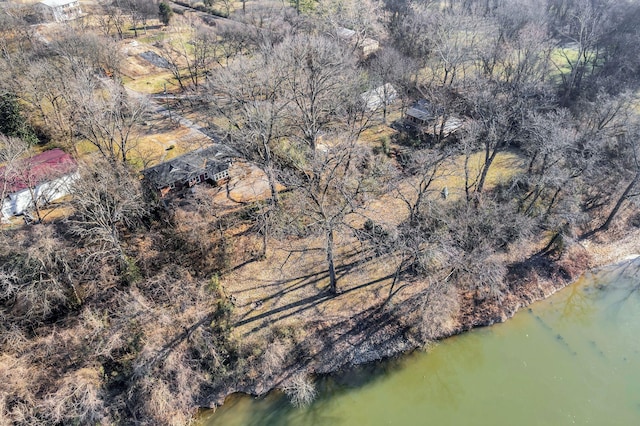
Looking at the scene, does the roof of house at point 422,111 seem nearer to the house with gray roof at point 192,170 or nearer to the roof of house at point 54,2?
the house with gray roof at point 192,170

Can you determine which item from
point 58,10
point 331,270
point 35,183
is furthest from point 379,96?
point 58,10

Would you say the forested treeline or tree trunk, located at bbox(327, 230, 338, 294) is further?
tree trunk, located at bbox(327, 230, 338, 294)

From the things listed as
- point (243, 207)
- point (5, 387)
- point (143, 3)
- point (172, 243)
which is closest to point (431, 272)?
point (243, 207)

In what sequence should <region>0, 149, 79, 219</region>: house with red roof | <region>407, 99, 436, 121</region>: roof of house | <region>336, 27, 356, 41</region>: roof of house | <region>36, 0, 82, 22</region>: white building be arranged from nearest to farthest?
<region>0, 149, 79, 219</region>: house with red roof < <region>407, 99, 436, 121</region>: roof of house < <region>336, 27, 356, 41</region>: roof of house < <region>36, 0, 82, 22</region>: white building

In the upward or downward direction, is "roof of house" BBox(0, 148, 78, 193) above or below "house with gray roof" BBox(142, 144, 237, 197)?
above

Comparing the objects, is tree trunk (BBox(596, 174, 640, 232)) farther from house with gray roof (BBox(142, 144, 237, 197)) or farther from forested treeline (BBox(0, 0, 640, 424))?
house with gray roof (BBox(142, 144, 237, 197))

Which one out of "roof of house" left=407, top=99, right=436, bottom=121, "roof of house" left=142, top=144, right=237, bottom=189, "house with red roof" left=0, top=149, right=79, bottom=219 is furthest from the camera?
"roof of house" left=407, top=99, right=436, bottom=121

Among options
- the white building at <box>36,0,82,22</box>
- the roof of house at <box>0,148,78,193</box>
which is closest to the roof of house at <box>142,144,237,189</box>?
the roof of house at <box>0,148,78,193</box>
